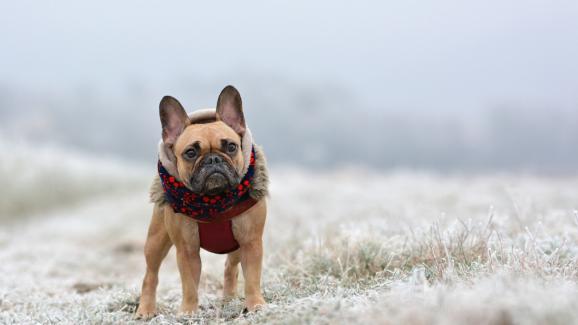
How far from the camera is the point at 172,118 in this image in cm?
416

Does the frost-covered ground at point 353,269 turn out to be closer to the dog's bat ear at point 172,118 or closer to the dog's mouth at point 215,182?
the dog's mouth at point 215,182

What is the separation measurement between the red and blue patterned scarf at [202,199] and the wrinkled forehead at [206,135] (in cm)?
25

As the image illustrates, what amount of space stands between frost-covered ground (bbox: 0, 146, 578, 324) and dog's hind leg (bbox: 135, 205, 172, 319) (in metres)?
0.15

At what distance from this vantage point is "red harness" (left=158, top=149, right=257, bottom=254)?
403 cm

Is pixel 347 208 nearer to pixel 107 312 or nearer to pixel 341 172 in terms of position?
pixel 107 312

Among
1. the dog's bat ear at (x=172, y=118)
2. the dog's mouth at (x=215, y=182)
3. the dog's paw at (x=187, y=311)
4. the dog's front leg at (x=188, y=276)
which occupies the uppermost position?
the dog's bat ear at (x=172, y=118)

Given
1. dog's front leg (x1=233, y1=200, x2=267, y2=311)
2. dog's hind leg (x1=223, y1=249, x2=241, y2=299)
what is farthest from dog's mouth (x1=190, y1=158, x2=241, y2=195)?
dog's hind leg (x1=223, y1=249, x2=241, y2=299)

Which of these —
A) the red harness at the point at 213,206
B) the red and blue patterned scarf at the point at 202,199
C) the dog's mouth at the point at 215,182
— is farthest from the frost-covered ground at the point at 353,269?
→ the dog's mouth at the point at 215,182

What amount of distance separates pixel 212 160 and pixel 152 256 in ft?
4.00

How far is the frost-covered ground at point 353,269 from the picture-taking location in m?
2.79

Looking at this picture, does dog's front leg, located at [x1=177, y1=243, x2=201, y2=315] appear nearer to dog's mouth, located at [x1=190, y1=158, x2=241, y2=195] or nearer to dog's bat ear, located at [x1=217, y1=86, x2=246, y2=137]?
dog's mouth, located at [x1=190, y1=158, x2=241, y2=195]

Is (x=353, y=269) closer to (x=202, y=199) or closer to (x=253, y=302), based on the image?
(x=253, y=302)

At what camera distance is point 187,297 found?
13.9ft

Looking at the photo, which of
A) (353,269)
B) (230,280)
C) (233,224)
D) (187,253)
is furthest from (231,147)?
(353,269)
